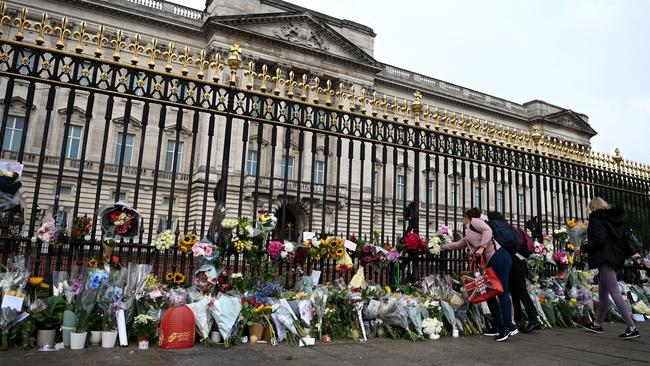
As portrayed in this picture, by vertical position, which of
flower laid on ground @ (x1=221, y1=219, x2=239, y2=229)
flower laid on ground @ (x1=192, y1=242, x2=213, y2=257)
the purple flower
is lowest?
the purple flower

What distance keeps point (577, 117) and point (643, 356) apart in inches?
1694

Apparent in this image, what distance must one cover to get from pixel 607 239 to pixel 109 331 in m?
6.26

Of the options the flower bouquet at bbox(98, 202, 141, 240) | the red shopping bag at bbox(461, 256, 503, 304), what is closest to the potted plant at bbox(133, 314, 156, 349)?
the flower bouquet at bbox(98, 202, 141, 240)

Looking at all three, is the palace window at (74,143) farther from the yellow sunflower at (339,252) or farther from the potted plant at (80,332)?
the potted plant at (80,332)

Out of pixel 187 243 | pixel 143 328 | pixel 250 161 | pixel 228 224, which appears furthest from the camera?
pixel 250 161

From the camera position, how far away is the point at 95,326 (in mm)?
4152

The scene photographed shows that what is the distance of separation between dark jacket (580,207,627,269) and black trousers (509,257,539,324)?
3.06ft

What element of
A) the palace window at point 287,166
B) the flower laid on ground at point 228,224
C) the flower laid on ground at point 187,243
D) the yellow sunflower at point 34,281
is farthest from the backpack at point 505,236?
the yellow sunflower at point 34,281

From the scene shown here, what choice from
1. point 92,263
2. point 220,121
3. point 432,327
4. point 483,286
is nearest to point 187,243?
point 92,263

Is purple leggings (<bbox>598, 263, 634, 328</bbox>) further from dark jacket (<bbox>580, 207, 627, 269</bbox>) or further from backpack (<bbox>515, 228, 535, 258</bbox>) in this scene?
backpack (<bbox>515, 228, 535, 258</bbox>)

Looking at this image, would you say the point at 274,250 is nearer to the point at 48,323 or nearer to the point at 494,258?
the point at 48,323

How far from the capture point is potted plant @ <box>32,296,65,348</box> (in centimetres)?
390

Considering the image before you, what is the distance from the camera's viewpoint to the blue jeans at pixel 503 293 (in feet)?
17.9

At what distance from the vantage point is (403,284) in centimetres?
654
